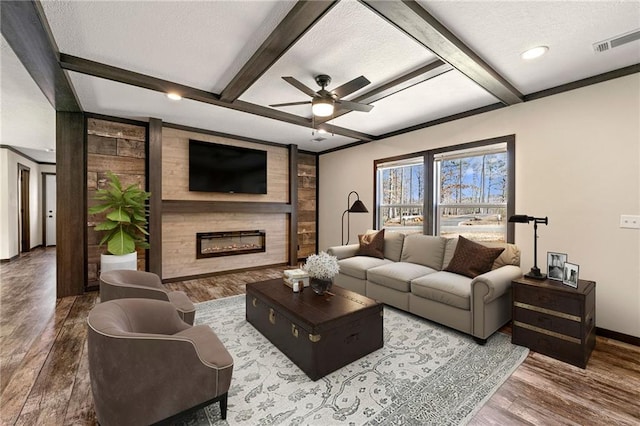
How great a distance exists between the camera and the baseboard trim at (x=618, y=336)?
103 inches

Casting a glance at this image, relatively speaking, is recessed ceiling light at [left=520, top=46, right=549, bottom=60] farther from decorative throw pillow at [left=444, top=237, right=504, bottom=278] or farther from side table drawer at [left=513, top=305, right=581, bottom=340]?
side table drawer at [left=513, top=305, right=581, bottom=340]

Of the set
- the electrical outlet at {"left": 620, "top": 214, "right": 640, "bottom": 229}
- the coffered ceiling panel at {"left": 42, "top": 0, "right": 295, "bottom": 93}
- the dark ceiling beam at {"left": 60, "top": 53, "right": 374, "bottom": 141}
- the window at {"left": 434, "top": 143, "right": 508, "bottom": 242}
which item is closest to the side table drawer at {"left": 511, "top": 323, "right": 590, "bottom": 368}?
the electrical outlet at {"left": 620, "top": 214, "right": 640, "bottom": 229}

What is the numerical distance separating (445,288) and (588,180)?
1842 mm

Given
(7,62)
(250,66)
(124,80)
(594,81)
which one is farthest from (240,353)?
(594,81)

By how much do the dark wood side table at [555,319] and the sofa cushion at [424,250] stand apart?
1068 mm

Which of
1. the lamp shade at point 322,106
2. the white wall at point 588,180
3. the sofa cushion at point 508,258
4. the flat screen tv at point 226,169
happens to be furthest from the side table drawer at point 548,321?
the flat screen tv at point 226,169

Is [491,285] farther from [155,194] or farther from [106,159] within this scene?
[106,159]

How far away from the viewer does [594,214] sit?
9.23 ft

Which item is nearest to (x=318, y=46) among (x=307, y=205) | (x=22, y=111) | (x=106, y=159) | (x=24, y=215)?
(x=106, y=159)

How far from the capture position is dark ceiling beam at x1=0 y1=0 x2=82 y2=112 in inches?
69.7

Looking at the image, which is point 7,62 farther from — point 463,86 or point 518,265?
point 518,265

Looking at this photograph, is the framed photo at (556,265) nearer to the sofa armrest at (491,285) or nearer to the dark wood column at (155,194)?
the sofa armrest at (491,285)

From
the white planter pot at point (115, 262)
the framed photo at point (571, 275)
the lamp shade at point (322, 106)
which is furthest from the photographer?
the white planter pot at point (115, 262)

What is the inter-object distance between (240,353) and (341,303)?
99 centimetres
